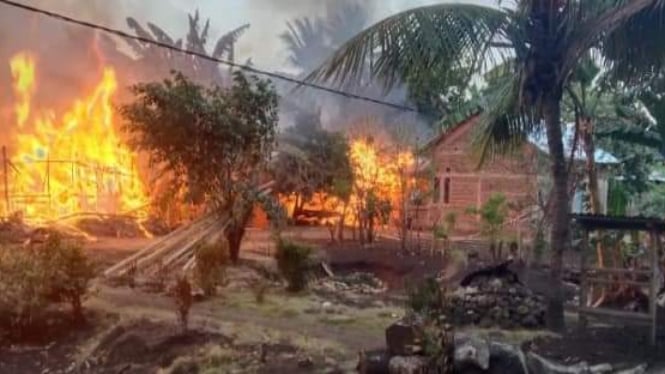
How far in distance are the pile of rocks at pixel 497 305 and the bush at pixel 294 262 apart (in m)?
2.34

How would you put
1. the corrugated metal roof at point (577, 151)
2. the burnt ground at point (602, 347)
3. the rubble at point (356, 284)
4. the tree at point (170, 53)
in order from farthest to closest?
the tree at point (170, 53) < the corrugated metal roof at point (577, 151) < the rubble at point (356, 284) < the burnt ground at point (602, 347)

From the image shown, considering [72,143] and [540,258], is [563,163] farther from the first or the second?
[72,143]

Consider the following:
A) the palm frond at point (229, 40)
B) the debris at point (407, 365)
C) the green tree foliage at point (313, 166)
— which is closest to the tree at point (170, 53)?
the palm frond at point (229, 40)

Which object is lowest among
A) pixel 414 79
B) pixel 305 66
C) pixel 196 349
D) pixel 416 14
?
pixel 196 349

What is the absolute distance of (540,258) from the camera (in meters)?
10.9

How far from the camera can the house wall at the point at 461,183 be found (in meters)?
14.6

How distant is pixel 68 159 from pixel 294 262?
296 inches

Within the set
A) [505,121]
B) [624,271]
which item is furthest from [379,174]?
[624,271]

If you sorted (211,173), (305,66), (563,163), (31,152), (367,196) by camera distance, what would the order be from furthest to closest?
(305,66)
(31,152)
(367,196)
(211,173)
(563,163)

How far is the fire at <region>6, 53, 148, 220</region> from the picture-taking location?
13.9 metres

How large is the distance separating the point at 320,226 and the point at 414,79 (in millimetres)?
10158

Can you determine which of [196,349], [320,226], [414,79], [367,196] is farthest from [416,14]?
[320,226]

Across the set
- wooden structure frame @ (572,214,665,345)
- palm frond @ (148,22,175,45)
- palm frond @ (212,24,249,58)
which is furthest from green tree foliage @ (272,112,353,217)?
wooden structure frame @ (572,214,665,345)

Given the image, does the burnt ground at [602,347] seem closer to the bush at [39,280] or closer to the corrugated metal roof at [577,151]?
the corrugated metal roof at [577,151]
